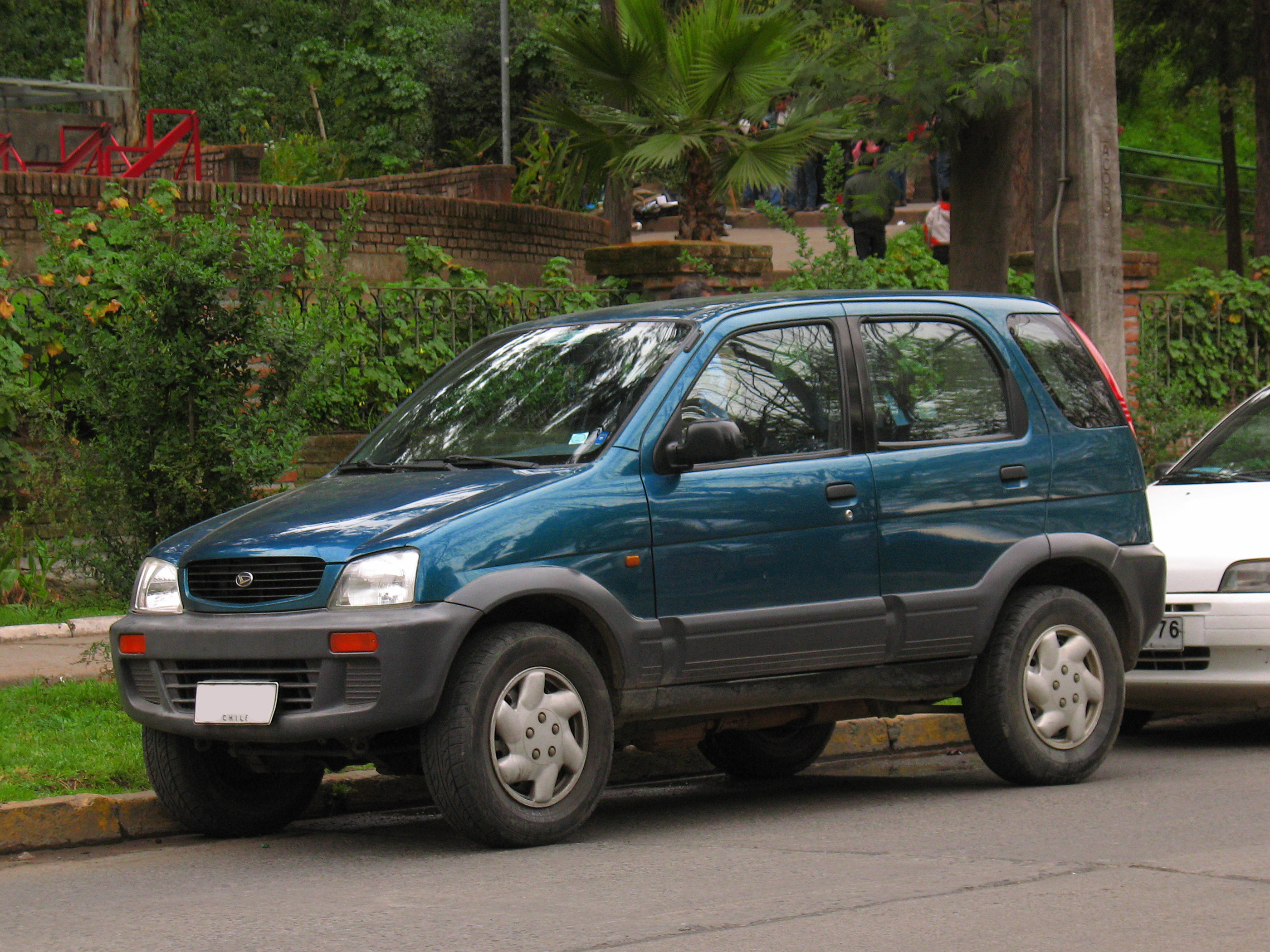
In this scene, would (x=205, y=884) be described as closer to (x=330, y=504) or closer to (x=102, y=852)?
(x=102, y=852)

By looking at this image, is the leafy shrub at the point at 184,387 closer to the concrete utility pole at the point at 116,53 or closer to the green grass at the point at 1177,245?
the concrete utility pole at the point at 116,53

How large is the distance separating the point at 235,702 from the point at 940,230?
1548 cm

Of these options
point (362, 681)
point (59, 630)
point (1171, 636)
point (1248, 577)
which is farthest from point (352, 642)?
point (59, 630)

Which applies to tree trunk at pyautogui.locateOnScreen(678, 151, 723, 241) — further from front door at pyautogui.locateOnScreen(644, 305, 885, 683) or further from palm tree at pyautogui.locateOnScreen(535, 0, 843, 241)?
front door at pyautogui.locateOnScreen(644, 305, 885, 683)

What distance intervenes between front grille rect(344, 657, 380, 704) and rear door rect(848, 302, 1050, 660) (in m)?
2.05

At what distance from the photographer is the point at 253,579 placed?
5910mm

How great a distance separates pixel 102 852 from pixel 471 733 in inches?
62.9

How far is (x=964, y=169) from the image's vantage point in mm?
13578

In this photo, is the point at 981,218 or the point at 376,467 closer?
the point at 376,467

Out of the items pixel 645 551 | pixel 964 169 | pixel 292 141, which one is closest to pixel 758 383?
pixel 645 551

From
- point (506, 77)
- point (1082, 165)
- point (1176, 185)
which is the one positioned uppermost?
point (506, 77)

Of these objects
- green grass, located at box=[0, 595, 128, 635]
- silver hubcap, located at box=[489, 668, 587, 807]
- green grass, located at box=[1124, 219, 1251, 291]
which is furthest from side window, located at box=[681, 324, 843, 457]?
green grass, located at box=[1124, 219, 1251, 291]

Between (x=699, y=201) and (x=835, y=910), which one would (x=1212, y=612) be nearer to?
(x=835, y=910)

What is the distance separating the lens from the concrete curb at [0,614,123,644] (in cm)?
1013
